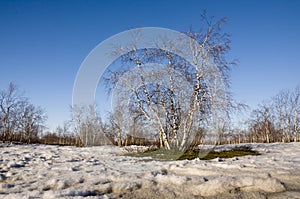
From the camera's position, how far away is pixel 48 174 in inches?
156

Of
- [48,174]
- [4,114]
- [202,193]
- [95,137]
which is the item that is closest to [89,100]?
[48,174]

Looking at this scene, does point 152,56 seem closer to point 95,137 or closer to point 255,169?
point 255,169

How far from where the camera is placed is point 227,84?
7.90 metres

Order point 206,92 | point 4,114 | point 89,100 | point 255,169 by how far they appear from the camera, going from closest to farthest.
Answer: point 255,169 < point 89,100 < point 206,92 < point 4,114

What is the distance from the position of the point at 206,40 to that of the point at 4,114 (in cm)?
2887

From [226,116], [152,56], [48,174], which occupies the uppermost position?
[152,56]

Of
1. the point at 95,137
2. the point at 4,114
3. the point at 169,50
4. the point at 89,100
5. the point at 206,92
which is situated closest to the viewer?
the point at 89,100

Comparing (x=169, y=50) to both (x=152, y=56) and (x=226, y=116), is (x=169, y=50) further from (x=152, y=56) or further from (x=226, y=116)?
(x=226, y=116)

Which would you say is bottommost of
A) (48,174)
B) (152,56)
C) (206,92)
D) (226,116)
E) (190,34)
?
(48,174)

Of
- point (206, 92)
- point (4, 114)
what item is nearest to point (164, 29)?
point (206, 92)

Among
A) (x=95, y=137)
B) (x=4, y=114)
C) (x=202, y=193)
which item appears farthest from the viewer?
(x=4, y=114)

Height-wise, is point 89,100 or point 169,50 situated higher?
point 169,50

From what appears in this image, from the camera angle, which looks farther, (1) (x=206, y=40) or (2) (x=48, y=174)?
(1) (x=206, y=40)

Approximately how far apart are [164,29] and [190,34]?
39.3 inches
